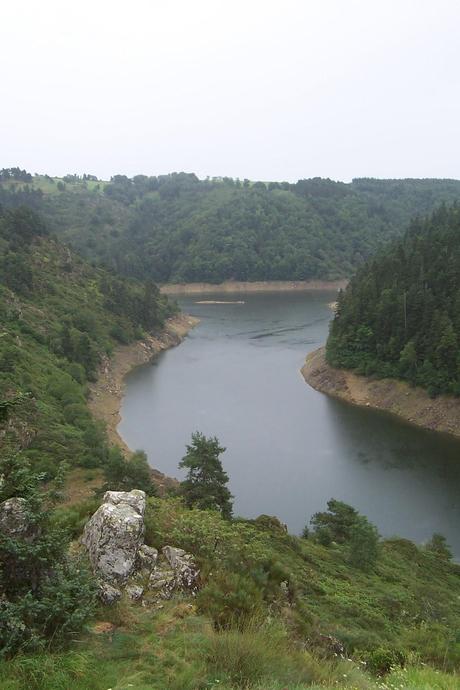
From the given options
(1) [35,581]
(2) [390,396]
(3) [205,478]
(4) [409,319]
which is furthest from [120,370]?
(1) [35,581]

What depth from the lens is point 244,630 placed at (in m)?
8.09

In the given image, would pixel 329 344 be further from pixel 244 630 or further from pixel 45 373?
pixel 244 630

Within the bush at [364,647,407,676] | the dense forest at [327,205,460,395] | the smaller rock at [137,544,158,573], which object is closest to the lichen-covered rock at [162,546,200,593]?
the smaller rock at [137,544,158,573]

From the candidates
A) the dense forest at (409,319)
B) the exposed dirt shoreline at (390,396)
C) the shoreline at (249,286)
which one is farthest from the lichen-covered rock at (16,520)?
the shoreline at (249,286)

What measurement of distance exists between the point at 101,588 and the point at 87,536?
163cm

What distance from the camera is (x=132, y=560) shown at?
31.4 feet

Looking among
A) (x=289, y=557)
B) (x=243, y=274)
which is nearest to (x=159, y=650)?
(x=289, y=557)

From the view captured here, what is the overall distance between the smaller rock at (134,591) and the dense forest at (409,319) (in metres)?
42.8

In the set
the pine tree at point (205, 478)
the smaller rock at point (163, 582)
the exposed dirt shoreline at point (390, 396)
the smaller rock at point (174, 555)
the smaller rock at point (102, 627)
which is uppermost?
the smaller rock at point (102, 627)

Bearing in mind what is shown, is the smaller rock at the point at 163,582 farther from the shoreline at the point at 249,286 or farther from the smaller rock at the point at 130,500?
the shoreline at the point at 249,286

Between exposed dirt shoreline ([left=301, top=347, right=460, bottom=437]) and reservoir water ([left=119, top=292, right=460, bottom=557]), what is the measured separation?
1368mm

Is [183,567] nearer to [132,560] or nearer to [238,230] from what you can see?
[132,560]

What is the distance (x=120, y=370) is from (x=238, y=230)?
341ft

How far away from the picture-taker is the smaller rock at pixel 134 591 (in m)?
9.12
